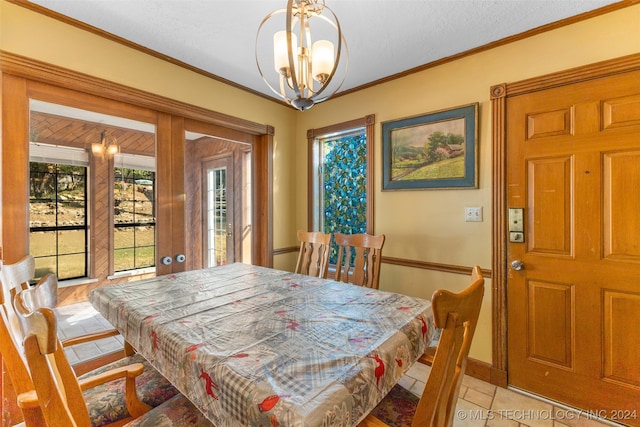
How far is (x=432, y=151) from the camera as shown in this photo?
7.82 feet

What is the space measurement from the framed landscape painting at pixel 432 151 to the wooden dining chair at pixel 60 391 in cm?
219

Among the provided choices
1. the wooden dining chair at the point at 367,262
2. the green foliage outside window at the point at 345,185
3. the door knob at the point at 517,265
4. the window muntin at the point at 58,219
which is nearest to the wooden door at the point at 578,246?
the door knob at the point at 517,265

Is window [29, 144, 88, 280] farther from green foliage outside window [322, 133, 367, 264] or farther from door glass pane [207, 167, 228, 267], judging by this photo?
green foliage outside window [322, 133, 367, 264]

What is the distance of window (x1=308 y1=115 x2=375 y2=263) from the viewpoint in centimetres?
282

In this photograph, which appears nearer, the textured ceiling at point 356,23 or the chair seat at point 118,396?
the chair seat at point 118,396

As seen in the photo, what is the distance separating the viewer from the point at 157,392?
124cm

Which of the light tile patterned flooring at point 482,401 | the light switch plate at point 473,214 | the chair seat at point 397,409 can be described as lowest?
the light tile patterned flooring at point 482,401

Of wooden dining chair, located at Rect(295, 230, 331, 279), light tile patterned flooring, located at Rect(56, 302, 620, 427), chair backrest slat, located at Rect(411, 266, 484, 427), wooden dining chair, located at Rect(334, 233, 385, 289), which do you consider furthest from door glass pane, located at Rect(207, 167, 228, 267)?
chair backrest slat, located at Rect(411, 266, 484, 427)

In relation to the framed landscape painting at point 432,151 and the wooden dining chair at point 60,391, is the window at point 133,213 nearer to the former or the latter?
the wooden dining chair at point 60,391

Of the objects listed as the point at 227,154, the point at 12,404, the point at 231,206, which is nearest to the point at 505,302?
the point at 231,206

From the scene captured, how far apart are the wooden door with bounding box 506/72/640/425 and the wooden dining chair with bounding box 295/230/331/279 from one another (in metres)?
1.38

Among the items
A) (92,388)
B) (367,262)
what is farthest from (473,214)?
(92,388)

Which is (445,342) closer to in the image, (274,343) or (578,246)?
(274,343)

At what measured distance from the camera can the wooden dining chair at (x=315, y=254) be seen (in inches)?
92.7
